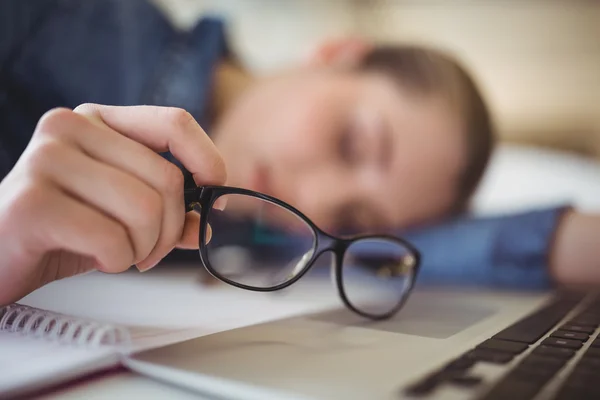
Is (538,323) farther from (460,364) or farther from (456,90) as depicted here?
(456,90)

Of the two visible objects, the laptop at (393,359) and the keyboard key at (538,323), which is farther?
the keyboard key at (538,323)

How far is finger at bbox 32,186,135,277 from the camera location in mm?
278

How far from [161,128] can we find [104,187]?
0.05 meters

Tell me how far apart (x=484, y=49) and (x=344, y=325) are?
4.01 ft

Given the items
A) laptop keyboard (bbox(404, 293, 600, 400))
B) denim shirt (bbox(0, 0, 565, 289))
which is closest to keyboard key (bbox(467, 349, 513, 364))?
laptop keyboard (bbox(404, 293, 600, 400))

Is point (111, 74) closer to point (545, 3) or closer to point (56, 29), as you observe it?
point (56, 29)

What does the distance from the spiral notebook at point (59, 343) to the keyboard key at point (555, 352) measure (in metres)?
0.20

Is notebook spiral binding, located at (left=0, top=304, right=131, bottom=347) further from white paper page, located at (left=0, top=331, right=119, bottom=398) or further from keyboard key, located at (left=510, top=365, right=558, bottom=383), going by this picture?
keyboard key, located at (left=510, top=365, right=558, bottom=383)

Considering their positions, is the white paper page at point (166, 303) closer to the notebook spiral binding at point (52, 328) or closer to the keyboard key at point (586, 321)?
the notebook spiral binding at point (52, 328)

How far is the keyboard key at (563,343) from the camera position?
340 mm

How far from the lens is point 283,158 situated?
77cm

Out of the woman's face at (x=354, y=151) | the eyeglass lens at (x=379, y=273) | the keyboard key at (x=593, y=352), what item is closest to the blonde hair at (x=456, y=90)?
the woman's face at (x=354, y=151)

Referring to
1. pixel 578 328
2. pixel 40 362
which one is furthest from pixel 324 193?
pixel 40 362

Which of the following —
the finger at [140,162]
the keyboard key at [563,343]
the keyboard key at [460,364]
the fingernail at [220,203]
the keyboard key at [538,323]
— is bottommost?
the keyboard key at [563,343]
